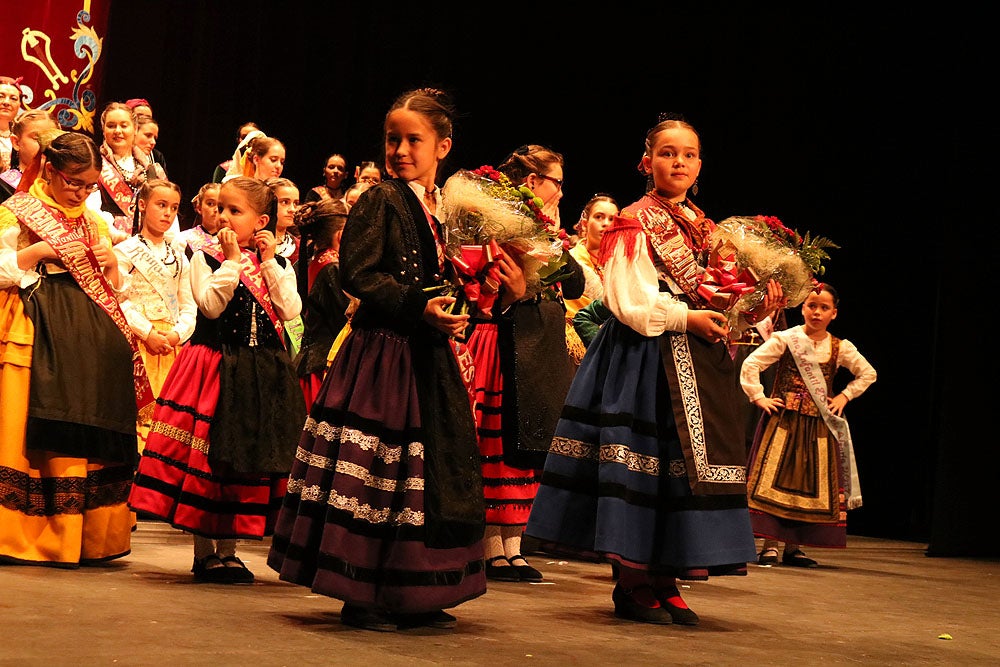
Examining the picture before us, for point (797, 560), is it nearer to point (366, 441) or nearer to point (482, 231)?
point (482, 231)

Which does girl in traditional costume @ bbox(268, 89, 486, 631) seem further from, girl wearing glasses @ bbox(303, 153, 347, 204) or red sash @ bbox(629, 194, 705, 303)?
girl wearing glasses @ bbox(303, 153, 347, 204)

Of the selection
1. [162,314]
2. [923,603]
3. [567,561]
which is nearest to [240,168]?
[162,314]

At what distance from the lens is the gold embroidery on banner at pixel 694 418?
360 centimetres

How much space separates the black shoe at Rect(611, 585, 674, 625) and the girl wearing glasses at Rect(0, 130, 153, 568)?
1.82m

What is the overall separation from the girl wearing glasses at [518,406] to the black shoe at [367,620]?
1426mm

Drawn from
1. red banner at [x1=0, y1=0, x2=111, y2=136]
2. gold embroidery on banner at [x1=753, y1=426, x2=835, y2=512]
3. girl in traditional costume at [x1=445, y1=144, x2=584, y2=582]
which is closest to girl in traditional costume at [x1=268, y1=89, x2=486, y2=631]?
girl in traditional costume at [x1=445, y1=144, x2=584, y2=582]

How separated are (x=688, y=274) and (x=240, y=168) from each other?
13.1ft

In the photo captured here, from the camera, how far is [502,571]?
477 cm

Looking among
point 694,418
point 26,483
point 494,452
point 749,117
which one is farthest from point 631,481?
point 749,117

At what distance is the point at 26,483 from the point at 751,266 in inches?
101

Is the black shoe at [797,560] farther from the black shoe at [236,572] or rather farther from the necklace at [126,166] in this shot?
the necklace at [126,166]

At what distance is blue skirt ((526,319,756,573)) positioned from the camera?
3.60 meters

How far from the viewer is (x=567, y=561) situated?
18.9 feet

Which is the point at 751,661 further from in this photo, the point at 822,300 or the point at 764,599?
the point at 822,300
